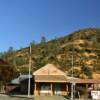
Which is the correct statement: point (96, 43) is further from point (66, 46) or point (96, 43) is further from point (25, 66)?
point (25, 66)

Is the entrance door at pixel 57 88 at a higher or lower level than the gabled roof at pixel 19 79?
lower

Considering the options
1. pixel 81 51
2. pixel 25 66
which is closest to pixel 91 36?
pixel 81 51

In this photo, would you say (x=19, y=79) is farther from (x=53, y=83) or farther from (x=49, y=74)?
(x=53, y=83)

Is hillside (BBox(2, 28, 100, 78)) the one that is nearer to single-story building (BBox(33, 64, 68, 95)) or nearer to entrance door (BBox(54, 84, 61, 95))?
single-story building (BBox(33, 64, 68, 95))

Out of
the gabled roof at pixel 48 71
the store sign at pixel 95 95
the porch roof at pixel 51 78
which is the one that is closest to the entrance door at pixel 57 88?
the porch roof at pixel 51 78

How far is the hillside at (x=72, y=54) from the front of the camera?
115750 millimetres

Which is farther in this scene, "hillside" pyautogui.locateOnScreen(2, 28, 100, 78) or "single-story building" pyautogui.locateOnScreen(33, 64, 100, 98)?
"hillside" pyautogui.locateOnScreen(2, 28, 100, 78)

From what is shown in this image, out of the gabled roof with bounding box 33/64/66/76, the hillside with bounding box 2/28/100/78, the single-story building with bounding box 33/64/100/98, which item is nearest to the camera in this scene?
the single-story building with bounding box 33/64/100/98

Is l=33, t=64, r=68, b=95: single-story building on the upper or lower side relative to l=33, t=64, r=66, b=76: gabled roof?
lower

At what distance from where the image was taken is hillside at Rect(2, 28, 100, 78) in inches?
4557

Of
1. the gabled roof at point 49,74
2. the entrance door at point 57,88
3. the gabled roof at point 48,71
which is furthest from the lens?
the gabled roof at point 48,71

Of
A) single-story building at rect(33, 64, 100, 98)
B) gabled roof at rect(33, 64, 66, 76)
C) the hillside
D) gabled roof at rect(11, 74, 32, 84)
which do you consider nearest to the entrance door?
single-story building at rect(33, 64, 100, 98)

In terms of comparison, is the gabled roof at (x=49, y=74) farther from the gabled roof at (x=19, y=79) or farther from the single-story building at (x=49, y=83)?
the gabled roof at (x=19, y=79)

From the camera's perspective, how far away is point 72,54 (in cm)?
11569
